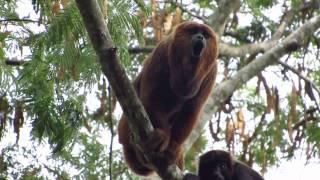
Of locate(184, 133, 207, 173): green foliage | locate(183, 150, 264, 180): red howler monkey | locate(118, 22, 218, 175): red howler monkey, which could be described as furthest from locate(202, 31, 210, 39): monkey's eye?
locate(184, 133, 207, 173): green foliage

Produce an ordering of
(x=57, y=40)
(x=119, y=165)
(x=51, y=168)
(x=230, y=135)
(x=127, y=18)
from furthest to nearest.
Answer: (x=119, y=165)
(x=51, y=168)
(x=230, y=135)
(x=127, y=18)
(x=57, y=40)

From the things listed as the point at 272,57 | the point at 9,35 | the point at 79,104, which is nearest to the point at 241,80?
the point at 272,57

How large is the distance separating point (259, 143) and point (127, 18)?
4.48 m

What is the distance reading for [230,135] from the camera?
6.96m

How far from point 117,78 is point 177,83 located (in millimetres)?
1301

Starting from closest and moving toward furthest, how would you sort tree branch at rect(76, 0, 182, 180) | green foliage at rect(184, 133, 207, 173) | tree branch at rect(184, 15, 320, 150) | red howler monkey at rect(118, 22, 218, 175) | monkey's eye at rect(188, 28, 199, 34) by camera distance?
1. tree branch at rect(76, 0, 182, 180)
2. red howler monkey at rect(118, 22, 218, 175)
3. monkey's eye at rect(188, 28, 199, 34)
4. tree branch at rect(184, 15, 320, 150)
5. green foliage at rect(184, 133, 207, 173)

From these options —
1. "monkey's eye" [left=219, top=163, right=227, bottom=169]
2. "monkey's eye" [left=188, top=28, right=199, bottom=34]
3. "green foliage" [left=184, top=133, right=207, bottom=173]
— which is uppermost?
"monkey's eye" [left=188, top=28, right=199, bottom=34]

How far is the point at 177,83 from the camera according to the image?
215 inches

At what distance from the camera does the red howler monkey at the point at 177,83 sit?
5375mm

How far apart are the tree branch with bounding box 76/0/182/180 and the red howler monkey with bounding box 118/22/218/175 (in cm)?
58

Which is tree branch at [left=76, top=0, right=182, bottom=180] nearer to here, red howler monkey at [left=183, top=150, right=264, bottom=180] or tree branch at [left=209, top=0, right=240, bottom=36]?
red howler monkey at [left=183, top=150, right=264, bottom=180]

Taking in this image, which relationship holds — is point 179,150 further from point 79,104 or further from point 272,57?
point 272,57

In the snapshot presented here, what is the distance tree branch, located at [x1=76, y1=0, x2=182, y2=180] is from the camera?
395 cm

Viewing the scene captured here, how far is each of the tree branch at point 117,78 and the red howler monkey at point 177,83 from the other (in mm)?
578
